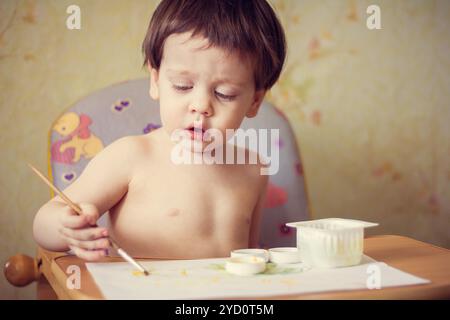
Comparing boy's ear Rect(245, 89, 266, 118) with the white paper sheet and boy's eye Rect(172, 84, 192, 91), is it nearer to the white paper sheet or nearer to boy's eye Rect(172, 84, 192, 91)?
boy's eye Rect(172, 84, 192, 91)

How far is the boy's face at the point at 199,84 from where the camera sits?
0.87 m

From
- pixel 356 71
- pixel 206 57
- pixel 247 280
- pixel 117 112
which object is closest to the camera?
pixel 247 280

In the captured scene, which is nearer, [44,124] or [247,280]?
[247,280]

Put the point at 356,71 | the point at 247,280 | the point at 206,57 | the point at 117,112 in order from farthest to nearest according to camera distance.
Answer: the point at 356,71 → the point at 117,112 → the point at 206,57 → the point at 247,280

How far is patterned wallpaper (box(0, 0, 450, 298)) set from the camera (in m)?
1.17

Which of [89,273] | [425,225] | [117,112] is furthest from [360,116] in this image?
[89,273]

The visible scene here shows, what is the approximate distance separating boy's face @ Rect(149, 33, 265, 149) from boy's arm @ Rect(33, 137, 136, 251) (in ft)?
0.31

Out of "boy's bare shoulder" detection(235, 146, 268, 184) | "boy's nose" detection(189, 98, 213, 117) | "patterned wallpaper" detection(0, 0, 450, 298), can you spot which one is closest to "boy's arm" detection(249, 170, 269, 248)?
"boy's bare shoulder" detection(235, 146, 268, 184)

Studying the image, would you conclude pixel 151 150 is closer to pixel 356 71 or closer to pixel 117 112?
pixel 117 112

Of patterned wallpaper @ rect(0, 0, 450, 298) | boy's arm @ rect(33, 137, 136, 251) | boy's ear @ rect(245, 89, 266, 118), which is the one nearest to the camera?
boy's arm @ rect(33, 137, 136, 251)

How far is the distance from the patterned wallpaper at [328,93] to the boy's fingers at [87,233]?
535 mm

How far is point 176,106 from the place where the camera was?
891 millimetres

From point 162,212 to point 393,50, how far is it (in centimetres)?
86

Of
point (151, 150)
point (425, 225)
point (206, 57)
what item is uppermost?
point (206, 57)
